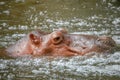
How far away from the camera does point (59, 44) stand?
7766 millimetres

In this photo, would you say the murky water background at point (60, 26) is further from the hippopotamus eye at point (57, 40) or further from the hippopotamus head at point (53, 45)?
the hippopotamus eye at point (57, 40)

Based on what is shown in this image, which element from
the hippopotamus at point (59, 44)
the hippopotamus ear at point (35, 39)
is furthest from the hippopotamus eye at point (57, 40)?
the hippopotamus ear at point (35, 39)

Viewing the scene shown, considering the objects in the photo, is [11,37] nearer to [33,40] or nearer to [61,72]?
[33,40]

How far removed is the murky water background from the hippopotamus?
0.17m

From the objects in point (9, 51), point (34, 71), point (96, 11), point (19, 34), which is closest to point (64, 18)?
point (96, 11)

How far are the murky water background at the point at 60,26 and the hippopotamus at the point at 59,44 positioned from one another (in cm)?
17

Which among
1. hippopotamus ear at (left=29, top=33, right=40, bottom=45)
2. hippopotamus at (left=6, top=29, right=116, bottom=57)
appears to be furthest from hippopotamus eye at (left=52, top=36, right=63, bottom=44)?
hippopotamus ear at (left=29, top=33, right=40, bottom=45)

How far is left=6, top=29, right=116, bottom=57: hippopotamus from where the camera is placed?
7.58 meters

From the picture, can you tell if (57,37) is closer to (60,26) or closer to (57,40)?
(57,40)

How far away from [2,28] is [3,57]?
3.27 metres

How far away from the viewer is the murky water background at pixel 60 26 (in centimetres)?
675

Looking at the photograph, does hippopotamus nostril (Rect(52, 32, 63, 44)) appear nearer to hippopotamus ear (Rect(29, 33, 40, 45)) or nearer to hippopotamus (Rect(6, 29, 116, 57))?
hippopotamus (Rect(6, 29, 116, 57))

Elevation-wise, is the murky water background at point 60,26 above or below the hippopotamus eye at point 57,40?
below

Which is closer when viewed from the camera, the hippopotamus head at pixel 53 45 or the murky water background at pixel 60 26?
the murky water background at pixel 60 26
